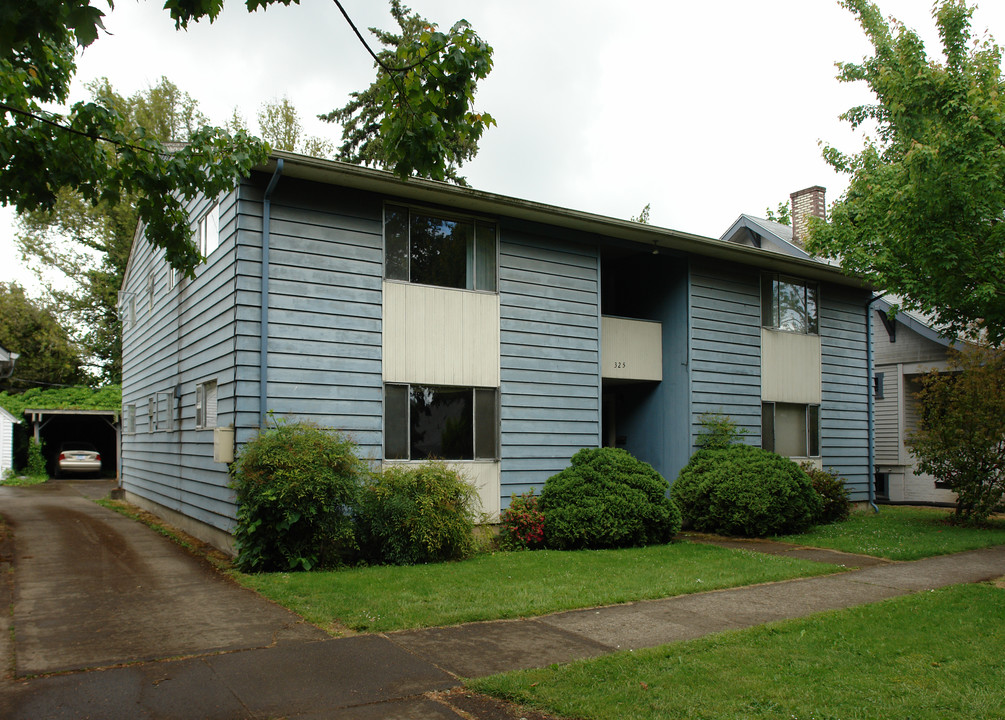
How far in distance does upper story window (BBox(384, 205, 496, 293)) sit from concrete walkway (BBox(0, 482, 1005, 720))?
520cm

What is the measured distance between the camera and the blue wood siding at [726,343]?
15320 mm

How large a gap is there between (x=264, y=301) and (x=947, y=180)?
9064 millimetres

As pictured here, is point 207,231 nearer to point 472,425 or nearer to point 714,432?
point 472,425

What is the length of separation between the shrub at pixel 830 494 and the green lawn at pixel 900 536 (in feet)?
0.87

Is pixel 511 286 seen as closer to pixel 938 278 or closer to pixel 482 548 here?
pixel 482 548

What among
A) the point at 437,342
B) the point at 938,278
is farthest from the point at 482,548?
the point at 938,278

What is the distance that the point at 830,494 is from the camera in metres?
16.3

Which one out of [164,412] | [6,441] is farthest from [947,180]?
[6,441]

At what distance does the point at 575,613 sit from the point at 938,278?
776 cm

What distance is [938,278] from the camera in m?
11.4

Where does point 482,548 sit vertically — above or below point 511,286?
below

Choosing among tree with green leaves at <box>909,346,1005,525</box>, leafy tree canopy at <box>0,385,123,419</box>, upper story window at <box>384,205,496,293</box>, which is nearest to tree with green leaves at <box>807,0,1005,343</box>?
tree with green leaves at <box>909,346,1005,525</box>

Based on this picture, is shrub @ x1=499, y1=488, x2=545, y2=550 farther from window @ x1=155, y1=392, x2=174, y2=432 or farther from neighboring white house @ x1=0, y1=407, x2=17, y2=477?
neighboring white house @ x1=0, y1=407, x2=17, y2=477

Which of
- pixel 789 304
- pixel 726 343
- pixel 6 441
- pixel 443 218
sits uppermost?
pixel 443 218
